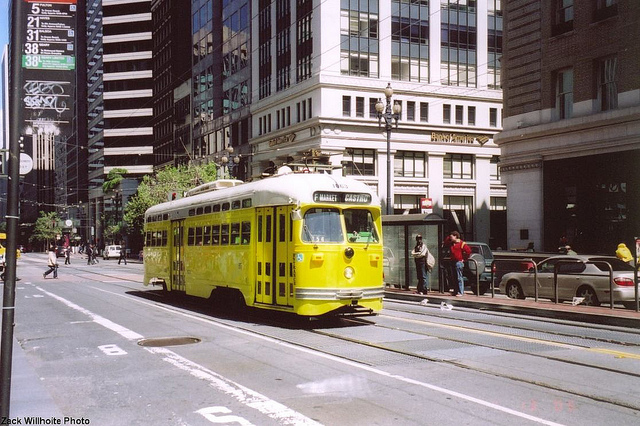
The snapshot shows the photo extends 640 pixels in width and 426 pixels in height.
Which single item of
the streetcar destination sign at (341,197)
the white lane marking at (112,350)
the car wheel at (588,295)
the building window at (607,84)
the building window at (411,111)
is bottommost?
the white lane marking at (112,350)

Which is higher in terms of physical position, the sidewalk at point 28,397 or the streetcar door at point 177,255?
the streetcar door at point 177,255

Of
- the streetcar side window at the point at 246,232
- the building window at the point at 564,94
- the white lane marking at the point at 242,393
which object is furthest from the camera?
the building window at the point at 564,94

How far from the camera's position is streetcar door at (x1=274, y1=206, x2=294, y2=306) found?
556 inches

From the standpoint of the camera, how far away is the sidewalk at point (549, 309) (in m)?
14.5

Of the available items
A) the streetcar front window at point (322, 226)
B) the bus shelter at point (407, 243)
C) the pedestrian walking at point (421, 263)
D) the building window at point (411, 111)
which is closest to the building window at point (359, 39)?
the building window at point (411, 111)

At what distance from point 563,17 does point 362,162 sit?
2398 centimetres

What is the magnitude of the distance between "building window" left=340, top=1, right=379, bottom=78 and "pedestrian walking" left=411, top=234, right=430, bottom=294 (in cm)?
3179

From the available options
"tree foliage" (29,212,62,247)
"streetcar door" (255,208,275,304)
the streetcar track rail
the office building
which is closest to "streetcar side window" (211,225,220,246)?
the streetcar track rail

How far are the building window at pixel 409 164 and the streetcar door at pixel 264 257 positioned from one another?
38.3 m

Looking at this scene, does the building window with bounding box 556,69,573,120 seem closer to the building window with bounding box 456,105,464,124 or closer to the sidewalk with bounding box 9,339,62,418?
the building window with bounding box 456,105,464,124

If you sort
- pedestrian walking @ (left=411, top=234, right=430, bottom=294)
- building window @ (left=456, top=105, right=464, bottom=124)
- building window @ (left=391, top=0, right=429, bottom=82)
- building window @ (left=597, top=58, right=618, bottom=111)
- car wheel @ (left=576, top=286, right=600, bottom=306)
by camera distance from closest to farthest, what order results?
1. car wheel @ (left=576, top=286, right=600, bottom=306)
2. pedestrian walking @ (left=411, top=234, right=430, bottom=294)
3. building window @ (left=597, top=58, right=618, bottom=111)
4. building window @ (left=391, top=0, right=429, bottom=82)
5. building window @ (left=456, top=105, right=464, bottom=124)

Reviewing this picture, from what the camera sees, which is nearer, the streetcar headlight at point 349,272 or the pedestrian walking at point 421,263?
the streetcar headlight at point 349,272

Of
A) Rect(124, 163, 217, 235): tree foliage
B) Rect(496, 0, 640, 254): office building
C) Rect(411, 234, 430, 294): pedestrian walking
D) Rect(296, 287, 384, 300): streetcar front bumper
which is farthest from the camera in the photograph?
Rect(124, 163, 217, 235): tree foliage

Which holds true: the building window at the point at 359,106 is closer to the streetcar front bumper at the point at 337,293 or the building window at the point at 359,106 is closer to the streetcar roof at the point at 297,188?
the streetcar roof at the point at 297,188
